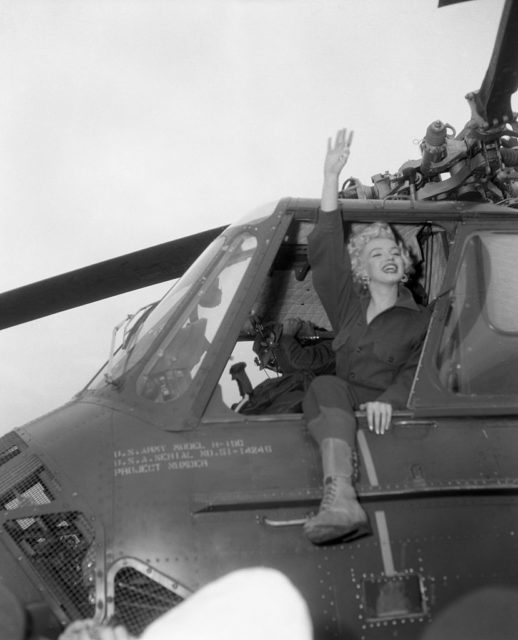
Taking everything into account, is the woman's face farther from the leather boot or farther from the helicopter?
the leather boot

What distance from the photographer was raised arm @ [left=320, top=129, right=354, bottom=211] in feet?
11.0

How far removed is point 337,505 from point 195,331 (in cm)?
111

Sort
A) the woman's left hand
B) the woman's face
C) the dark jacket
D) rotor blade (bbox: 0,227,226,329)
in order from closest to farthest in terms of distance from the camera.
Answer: the woman's left hand
the dark jacket
the woman's face
rotor blade (bbox: 0,227,226,329)

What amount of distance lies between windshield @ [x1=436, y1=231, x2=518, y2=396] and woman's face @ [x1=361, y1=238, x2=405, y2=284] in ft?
1.10

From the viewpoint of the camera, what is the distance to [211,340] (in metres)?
3.13

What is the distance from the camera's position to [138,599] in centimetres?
251

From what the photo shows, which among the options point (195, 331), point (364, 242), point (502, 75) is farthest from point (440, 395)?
point (502, 75)

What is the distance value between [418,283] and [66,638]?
3.37m

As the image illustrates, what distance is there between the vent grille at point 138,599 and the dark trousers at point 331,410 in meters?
0.82

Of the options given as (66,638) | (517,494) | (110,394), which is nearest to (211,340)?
(110,394)

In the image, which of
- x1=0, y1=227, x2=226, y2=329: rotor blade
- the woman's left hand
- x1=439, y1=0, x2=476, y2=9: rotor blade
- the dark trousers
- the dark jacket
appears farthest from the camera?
x1=0, y1=227, x2=226, y2=329: rotor blade

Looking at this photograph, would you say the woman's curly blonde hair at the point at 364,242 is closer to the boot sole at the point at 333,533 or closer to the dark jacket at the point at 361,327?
the dark jacket at the point at 361,327

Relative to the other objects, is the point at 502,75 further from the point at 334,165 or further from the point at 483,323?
the point at 483,323

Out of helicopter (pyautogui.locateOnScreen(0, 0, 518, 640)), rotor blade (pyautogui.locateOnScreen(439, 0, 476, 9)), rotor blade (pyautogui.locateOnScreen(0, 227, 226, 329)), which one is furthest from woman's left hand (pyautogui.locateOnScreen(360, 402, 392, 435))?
rotor blade (pyautogui.locateOnScreen(0, 227, 226, 329))
